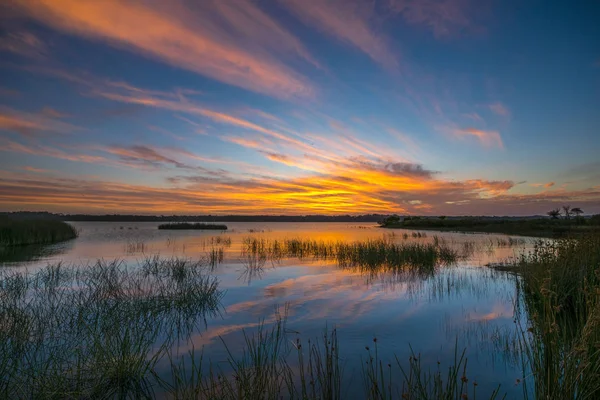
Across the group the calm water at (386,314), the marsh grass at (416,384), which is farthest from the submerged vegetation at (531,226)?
the marsh grass at (416,384)

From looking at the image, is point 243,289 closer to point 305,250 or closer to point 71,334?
point 71,334

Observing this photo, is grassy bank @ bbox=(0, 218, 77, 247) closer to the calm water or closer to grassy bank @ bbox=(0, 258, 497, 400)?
the calm water

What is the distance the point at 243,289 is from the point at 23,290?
8.04m

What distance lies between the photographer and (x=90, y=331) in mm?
7324

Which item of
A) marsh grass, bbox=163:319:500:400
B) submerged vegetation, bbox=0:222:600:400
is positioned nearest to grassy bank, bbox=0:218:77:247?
submerged vegetation, bbox=0:222:600:400

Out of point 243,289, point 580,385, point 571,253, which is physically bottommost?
point 243,289

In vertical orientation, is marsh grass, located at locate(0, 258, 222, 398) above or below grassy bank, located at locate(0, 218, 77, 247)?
below

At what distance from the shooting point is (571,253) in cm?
1161

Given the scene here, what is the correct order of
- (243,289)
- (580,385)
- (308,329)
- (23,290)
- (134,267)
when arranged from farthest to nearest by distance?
(134,267) < (243,289) < (23,290) < (308,329) < (580,385)

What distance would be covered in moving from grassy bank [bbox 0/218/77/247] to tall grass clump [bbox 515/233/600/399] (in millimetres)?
35882

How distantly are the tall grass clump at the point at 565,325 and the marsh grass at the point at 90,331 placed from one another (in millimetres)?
6087

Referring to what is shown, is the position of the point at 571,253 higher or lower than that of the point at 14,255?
higher

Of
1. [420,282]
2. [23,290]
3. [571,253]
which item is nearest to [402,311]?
[420,282]

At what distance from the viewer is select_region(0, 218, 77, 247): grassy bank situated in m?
30.3
